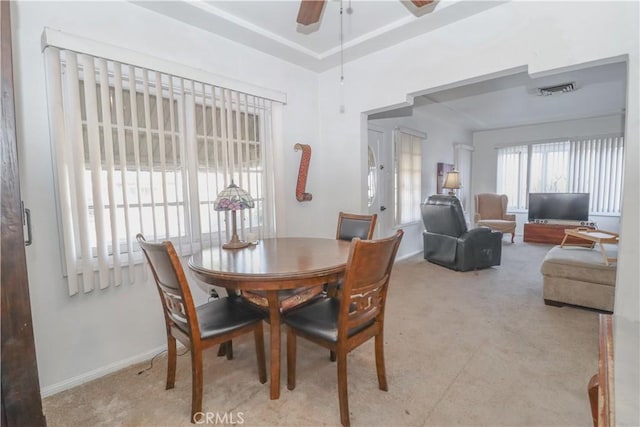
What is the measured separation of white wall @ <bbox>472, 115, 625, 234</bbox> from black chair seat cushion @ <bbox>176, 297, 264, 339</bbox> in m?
6.77

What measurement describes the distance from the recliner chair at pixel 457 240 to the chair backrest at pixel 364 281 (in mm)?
2844

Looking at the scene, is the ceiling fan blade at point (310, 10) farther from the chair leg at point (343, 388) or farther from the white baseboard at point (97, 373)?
the white baseboard at point (97, 373)

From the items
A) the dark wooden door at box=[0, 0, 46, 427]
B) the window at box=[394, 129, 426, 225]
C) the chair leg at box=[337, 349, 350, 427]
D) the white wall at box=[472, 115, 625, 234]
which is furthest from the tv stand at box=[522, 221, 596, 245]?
the dark wooden door at box=[0, 0, 46, 427]

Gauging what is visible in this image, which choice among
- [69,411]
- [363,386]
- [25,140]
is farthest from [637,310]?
[25,140]

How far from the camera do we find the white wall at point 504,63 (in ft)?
5.41

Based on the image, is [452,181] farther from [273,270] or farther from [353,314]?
[273,270]

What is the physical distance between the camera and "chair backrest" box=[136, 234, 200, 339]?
1.43 meters

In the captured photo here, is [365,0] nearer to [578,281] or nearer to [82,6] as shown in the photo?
[82,6]

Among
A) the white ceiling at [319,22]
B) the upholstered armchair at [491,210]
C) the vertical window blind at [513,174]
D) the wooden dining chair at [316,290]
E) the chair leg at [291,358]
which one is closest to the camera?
the chair leg at [291,358]

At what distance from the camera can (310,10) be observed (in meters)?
1.59

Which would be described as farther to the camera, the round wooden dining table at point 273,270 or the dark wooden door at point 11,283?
the round wooden dining table at point 273,270

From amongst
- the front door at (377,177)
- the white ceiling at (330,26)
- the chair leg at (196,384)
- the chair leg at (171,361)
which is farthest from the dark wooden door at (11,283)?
the front door at (377,177)

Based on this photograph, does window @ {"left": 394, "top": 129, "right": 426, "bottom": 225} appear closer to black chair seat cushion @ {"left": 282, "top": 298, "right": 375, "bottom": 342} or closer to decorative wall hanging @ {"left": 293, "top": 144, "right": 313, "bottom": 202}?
decorative wall hanging @ {"left": 293, "top": 144, "right": 313, "bottom": 202}

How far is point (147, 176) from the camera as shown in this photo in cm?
210
